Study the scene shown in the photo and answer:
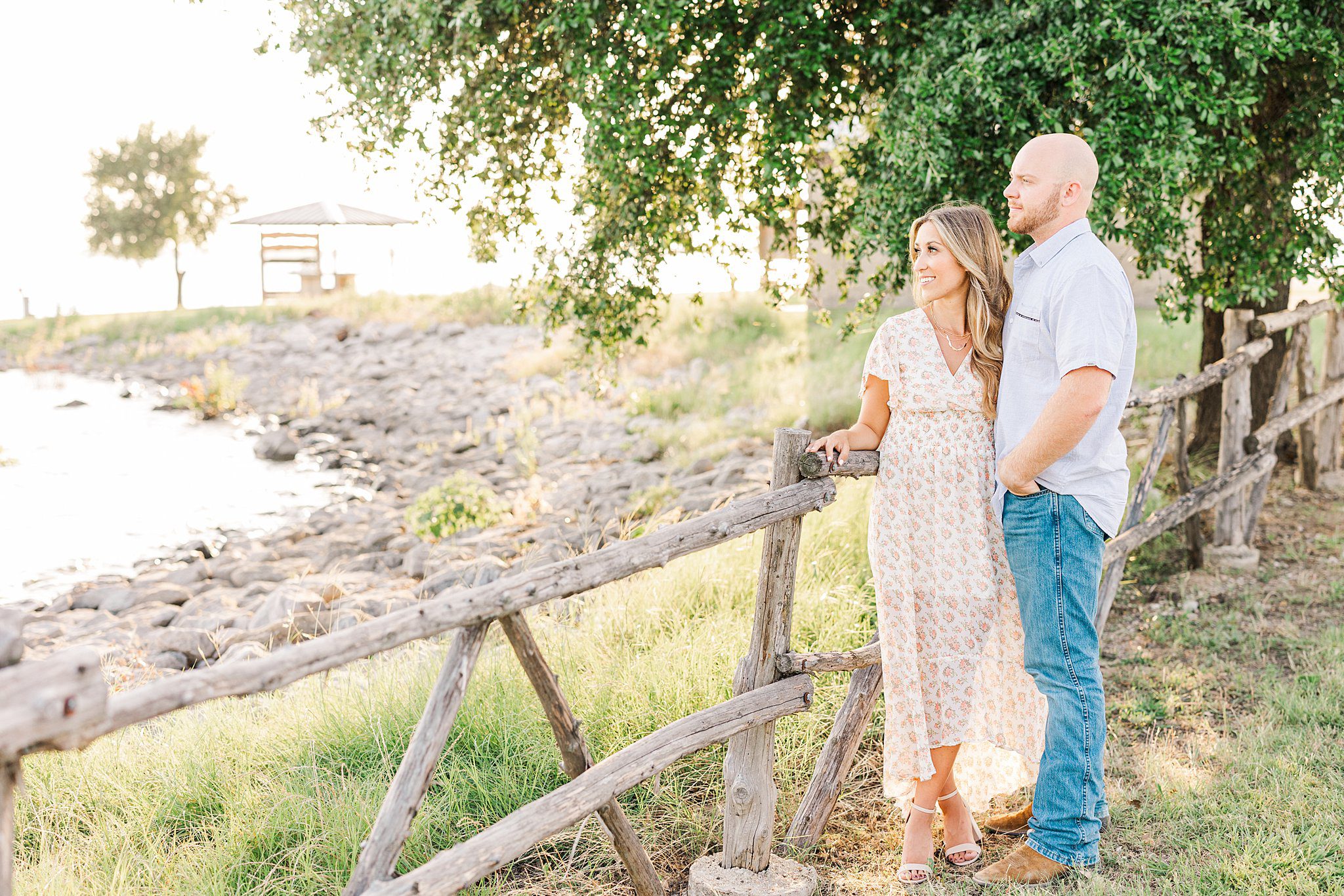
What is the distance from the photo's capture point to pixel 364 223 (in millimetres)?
25078

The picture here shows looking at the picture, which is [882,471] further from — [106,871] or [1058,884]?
[106,871]

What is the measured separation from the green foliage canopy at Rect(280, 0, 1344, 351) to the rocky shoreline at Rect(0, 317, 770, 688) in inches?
82.5

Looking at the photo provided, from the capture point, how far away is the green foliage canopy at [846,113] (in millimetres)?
5352

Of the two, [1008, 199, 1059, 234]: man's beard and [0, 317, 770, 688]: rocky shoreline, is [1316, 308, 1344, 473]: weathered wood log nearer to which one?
[0, 317, 770, 688]: rocky shoreline

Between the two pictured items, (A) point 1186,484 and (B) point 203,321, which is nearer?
(A) point 1186,484

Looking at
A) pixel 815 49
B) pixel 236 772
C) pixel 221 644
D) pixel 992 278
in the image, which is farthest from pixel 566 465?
pixel 992 278

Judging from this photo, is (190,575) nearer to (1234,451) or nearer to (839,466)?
(839,466)

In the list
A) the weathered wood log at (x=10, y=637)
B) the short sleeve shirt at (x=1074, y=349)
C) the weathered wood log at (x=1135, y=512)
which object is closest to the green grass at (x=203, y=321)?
the weathered wood log at (x=1135, y=512)

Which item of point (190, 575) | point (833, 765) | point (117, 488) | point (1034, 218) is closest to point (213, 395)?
point (117, 488)

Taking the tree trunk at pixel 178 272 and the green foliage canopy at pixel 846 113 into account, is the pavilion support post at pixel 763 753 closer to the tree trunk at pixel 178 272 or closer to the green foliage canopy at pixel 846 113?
the green foliage canopy at pixel 846 113

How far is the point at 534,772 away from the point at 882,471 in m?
1.92

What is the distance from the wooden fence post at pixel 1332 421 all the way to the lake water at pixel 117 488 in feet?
38.6

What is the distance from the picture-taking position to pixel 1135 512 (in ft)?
19.9

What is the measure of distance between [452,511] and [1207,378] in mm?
7361
